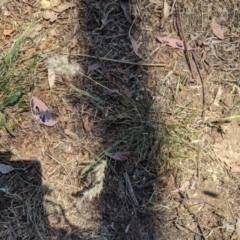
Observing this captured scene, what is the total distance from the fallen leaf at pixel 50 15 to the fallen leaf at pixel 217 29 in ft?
3.17

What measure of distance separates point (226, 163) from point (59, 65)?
1.12 metres

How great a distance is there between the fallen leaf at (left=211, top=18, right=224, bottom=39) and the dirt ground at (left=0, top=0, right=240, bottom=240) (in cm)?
2

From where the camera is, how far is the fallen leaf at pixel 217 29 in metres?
3.10

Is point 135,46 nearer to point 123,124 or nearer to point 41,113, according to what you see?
point 123,124

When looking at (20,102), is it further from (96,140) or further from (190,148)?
(190,148)

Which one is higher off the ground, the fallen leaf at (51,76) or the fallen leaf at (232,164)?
the fallen leaf at (51,76)

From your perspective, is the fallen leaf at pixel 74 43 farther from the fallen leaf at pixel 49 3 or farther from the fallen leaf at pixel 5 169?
the fallen leaf at pixel 5 169

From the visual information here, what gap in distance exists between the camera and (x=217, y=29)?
3.11 meters

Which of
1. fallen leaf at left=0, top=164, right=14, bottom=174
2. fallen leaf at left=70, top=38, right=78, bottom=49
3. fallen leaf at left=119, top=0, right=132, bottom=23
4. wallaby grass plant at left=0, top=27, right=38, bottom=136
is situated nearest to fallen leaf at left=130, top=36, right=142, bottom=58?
fallen leaf at left=119, top=0, right=132, bottom=23

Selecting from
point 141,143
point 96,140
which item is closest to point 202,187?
point 141,143

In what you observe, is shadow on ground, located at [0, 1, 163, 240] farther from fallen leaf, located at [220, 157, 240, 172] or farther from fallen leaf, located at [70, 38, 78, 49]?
fallen leaf, located at [220, 157, 240, 172]

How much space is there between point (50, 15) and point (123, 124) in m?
0.80

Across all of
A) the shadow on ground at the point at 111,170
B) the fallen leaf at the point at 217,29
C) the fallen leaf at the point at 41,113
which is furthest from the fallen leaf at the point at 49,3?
the fallen leaf at the point at 217,29

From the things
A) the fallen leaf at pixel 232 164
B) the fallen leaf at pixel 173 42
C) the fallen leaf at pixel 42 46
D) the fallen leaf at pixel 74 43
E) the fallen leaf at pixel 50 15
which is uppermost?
the fallen leaf at pixel 50 15
